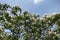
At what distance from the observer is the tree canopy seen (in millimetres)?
15026

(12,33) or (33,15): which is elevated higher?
(33,15)

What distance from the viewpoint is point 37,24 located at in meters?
15.5

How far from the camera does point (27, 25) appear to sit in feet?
51.6

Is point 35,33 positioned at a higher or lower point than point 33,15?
lower

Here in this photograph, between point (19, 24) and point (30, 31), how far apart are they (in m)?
0.83

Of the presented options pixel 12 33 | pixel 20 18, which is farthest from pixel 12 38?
pixel 20 18

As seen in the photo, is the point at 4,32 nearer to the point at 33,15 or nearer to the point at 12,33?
the point at 12,33

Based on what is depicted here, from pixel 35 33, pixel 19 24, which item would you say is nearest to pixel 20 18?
pixel 19 24

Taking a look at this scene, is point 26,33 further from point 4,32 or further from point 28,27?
point 4,32

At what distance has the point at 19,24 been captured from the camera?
15.9 metres

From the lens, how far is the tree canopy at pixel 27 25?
49.3 feet

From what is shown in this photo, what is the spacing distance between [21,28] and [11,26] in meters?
0.63

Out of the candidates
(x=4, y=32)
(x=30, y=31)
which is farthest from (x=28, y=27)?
(x=4, y=32)

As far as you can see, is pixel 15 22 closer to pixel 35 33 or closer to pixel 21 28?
pixel 21 28
